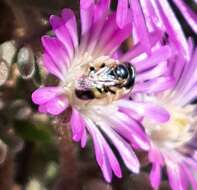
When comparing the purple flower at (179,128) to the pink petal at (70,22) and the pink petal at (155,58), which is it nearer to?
the pink petal at (155,58)

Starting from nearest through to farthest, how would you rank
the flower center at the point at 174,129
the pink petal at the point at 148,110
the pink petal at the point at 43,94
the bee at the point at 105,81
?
the pink petal at the point at 43,94
the bee at the point at 105,81
the pink petal at the point at 148,110
the flower center at the point at 174,129

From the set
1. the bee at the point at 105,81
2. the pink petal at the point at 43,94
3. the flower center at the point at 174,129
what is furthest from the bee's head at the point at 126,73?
the flower center at the point at 174,129

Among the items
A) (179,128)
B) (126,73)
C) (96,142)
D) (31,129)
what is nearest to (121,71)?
(126,73)

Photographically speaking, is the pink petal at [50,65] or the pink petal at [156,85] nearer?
the pink petal at [50,65]

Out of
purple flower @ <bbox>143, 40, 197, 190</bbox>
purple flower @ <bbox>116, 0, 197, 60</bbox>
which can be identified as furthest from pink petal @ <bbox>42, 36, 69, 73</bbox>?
purple flower @ <bbox>143, 40, 197, 190</bbox>

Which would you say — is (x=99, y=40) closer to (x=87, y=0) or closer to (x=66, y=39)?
(x=66, y=39)

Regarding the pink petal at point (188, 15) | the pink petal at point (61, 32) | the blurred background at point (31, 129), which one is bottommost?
the blurred background at point (31, 129)

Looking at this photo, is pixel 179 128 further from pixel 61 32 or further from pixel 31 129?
pixel 61 32

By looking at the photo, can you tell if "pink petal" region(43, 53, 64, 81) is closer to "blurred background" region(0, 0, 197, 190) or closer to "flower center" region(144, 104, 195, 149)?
"blurred background" region(0, 0, 197, 190)
